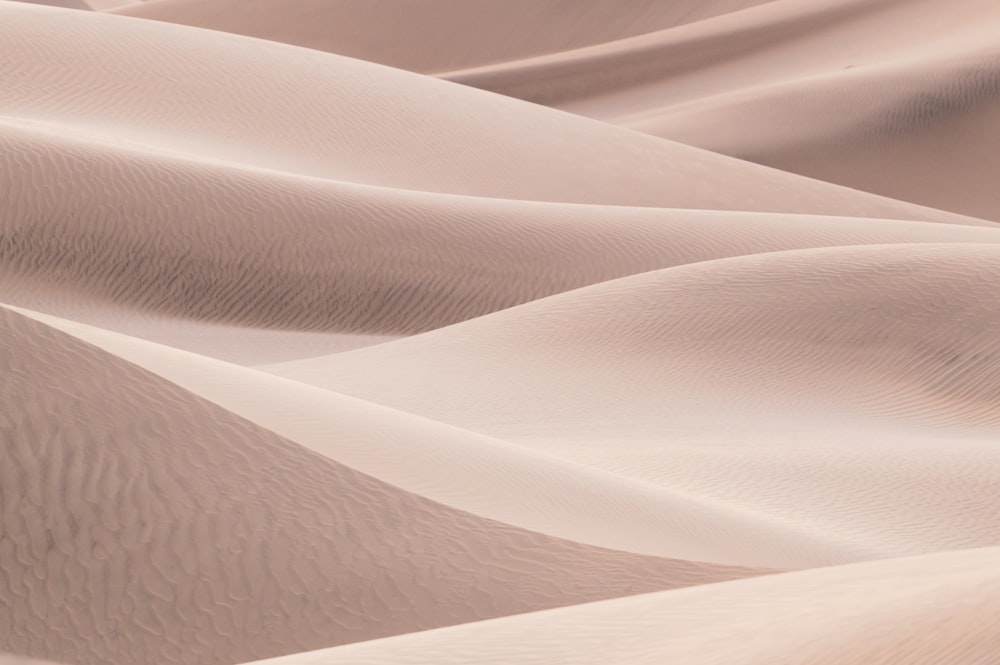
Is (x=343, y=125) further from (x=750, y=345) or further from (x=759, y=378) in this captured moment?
(x=759, y=378)

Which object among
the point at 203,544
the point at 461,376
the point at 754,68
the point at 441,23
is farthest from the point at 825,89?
the point at 203,544

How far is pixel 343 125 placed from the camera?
1184cm

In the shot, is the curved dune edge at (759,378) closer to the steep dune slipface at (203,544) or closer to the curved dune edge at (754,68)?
the steep dune slipface at (203,544)

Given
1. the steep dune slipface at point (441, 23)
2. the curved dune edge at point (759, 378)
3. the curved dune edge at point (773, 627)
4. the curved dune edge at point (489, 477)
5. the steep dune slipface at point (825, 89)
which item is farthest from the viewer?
the steep dune slipface at point (441, 23)

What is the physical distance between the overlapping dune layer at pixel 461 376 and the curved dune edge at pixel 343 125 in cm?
4

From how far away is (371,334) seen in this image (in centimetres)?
870

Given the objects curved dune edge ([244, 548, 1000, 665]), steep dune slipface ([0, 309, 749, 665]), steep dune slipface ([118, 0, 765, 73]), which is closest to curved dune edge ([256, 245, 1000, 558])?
steep dune slipface ([0, 309, 749, 665])

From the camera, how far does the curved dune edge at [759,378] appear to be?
17.7ft

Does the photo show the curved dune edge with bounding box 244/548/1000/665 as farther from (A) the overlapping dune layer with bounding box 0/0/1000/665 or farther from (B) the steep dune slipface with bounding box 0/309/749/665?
(B) the steep dune slipface with bounding box 0/309/749/665

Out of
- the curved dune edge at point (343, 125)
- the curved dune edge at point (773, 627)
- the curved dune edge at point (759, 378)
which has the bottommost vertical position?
the curved dune edge at point (773, 627)

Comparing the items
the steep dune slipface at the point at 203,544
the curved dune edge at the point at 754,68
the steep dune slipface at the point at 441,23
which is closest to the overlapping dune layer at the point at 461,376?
the steep dune slipface at the point at 203,544

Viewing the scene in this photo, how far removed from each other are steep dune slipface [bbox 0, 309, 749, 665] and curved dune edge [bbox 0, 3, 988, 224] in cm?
686

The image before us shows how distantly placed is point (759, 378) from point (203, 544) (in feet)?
12.6

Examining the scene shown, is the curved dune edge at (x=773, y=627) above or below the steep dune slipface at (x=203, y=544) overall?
below
